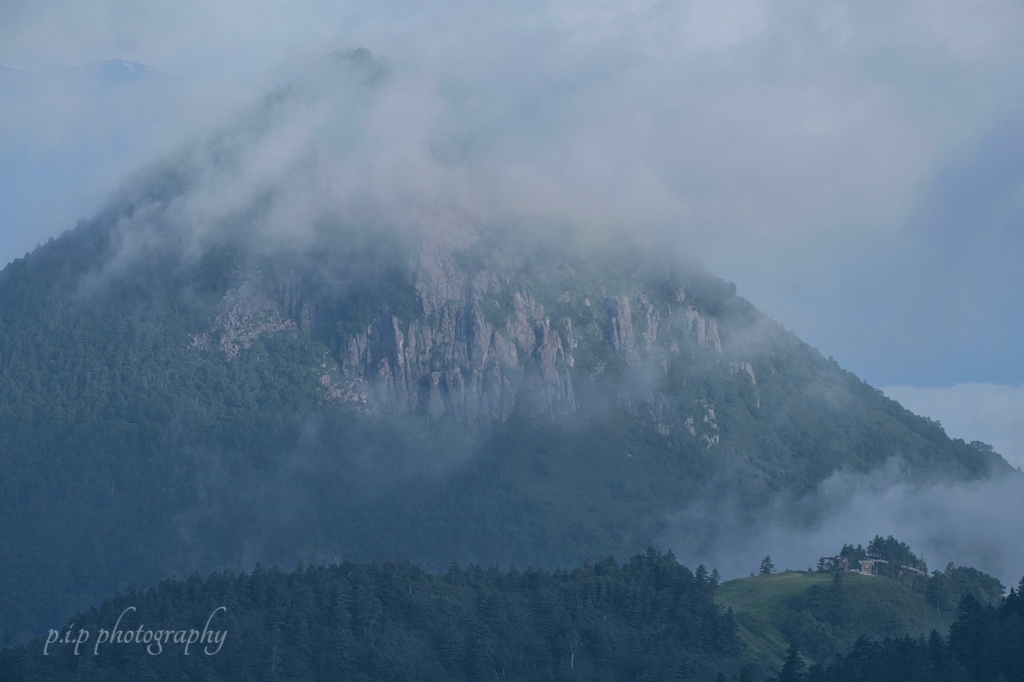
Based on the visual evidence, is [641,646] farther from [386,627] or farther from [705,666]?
[386,627]

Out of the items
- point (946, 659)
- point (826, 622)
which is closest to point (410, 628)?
point (826, 622)

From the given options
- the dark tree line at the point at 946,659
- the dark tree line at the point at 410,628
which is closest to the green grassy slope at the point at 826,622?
the dark tree line at the point at 410,628

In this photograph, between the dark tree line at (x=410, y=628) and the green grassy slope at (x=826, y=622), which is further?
the green grassy slope at (x=826, y=622)

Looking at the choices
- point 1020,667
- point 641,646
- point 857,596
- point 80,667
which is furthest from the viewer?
point 857,596

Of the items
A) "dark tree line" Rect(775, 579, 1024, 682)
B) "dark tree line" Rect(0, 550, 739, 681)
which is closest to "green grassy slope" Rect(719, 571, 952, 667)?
"dark tree line" Rect(0, 550, 739, 681)

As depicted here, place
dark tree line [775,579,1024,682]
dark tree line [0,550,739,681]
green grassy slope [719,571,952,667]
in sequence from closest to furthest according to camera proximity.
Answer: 1. dark tree line [775,579,1024,682]
2. dark tree line [0,550,739,681]
3. green grassy slope [719,571,952,667]

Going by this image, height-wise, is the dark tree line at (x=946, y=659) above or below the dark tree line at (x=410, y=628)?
below

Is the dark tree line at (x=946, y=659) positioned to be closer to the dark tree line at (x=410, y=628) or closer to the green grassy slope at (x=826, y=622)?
the dark tree line at (x=410, y=628)

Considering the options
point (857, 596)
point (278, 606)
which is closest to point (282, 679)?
point (278, 606)

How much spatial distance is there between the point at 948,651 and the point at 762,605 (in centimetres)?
4365

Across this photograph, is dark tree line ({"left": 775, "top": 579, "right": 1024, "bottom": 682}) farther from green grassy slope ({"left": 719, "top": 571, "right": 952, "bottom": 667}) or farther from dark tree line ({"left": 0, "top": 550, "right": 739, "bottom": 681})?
green grassy slope ({"left": 719, "top": 571, "right": 952, "bottom": 667})

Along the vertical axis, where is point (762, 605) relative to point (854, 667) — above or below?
above

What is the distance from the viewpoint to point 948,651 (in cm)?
15750

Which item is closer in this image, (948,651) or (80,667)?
(948,651)
